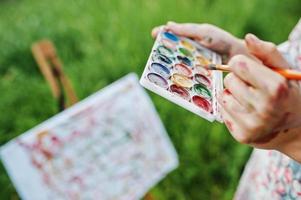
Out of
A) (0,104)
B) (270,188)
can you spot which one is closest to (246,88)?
(270,188)

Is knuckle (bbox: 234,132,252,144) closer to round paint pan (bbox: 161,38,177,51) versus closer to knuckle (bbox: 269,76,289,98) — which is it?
knuckle (bbox: 269,76,289,98)

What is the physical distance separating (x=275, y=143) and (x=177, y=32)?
1.38 ft

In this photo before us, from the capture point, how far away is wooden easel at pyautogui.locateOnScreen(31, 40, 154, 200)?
4.84ft

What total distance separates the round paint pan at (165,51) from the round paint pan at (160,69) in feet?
0.21

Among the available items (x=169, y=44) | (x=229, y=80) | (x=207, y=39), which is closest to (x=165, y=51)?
(x=169, y=44)

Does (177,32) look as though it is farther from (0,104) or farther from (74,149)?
(0,104)

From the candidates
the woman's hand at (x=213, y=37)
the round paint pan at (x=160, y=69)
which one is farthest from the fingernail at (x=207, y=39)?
the round paint pan at (x=160, y=69)

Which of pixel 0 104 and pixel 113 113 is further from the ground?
pixel 113 113

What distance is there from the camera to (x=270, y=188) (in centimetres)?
105

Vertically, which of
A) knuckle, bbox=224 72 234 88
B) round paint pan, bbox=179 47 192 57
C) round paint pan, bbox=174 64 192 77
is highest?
knuckle, bbox=224 72 234 88

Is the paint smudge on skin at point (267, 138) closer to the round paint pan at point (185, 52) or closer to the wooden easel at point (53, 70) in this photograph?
the round paint pan at point (185, 52)

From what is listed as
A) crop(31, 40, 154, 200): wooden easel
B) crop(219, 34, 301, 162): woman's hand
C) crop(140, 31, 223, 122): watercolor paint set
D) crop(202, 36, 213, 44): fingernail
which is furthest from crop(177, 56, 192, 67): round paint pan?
crop(31, 40, 154, 200): wooden easel

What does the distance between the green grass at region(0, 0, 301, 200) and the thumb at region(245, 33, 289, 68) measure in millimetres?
1277

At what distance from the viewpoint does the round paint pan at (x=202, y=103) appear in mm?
948
